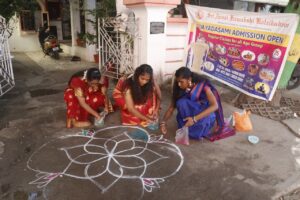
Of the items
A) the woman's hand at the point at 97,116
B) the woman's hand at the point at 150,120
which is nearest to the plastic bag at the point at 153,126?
the woman's hand at the point at 150,120

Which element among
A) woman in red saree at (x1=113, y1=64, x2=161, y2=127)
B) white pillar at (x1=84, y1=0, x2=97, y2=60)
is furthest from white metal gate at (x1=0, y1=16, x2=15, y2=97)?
white pillar at (x1=84, y1=0, x2=97, y2=60)

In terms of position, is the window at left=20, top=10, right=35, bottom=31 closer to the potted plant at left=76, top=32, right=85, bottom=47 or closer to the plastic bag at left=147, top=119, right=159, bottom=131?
the potted plant at left=76, top=32, right=85, bottom=47

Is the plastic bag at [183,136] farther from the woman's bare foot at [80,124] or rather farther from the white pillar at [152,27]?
the white pillar at [152,27]

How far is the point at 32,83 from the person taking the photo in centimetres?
604

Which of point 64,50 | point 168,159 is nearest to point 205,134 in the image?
point 168,159

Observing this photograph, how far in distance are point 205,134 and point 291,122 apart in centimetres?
156

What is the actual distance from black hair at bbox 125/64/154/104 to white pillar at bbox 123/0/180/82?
176 cm

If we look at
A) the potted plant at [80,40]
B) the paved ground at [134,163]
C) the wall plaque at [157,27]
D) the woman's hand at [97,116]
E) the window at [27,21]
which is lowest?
the paved ground at [134,163]

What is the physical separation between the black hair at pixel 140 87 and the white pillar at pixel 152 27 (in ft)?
5.77

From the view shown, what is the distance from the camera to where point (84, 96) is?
139 inches

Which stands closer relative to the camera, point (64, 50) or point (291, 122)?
point (291, 122)

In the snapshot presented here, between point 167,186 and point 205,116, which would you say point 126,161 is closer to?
point 167,186

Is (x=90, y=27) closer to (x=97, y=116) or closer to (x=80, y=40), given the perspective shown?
(x=80, y=40)

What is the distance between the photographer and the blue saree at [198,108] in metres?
3.17
